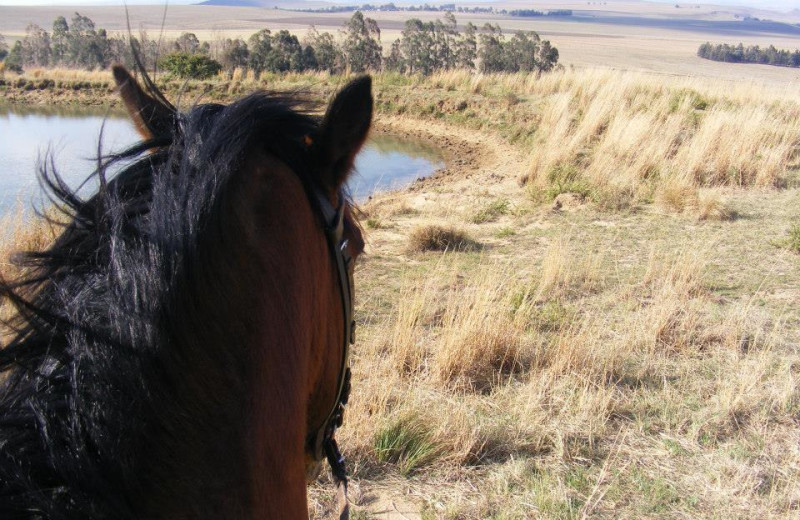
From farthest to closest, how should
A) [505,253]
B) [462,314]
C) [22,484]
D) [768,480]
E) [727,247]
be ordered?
[505,253] < [727,247] < [462,314] < [768,480] < [22,484]

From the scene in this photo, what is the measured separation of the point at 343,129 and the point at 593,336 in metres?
3.54

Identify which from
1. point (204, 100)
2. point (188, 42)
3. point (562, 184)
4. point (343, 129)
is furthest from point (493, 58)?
point (343, 129)

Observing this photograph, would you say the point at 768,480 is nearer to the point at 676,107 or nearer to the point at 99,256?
the point at 99,256

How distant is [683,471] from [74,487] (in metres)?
3.04

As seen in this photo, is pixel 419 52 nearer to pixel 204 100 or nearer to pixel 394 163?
pixel 394 163

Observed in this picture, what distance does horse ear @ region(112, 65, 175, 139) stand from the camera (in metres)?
1.42

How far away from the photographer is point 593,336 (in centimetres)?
434

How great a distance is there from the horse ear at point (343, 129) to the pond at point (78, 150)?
9.53 metres

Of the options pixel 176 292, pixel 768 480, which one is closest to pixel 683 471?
pixel 768 480

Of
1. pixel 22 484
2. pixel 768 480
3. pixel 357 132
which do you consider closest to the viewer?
pixel 22 484

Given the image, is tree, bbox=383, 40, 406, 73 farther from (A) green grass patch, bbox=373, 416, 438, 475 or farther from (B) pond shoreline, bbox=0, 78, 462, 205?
(A) green grass patch, bbox=373, 416, 438, 475

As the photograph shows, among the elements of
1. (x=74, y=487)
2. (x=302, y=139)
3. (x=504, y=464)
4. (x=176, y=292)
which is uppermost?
(x=302, y=139)

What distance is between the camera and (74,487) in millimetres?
846

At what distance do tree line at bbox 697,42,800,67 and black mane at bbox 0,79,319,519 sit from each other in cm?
5907
